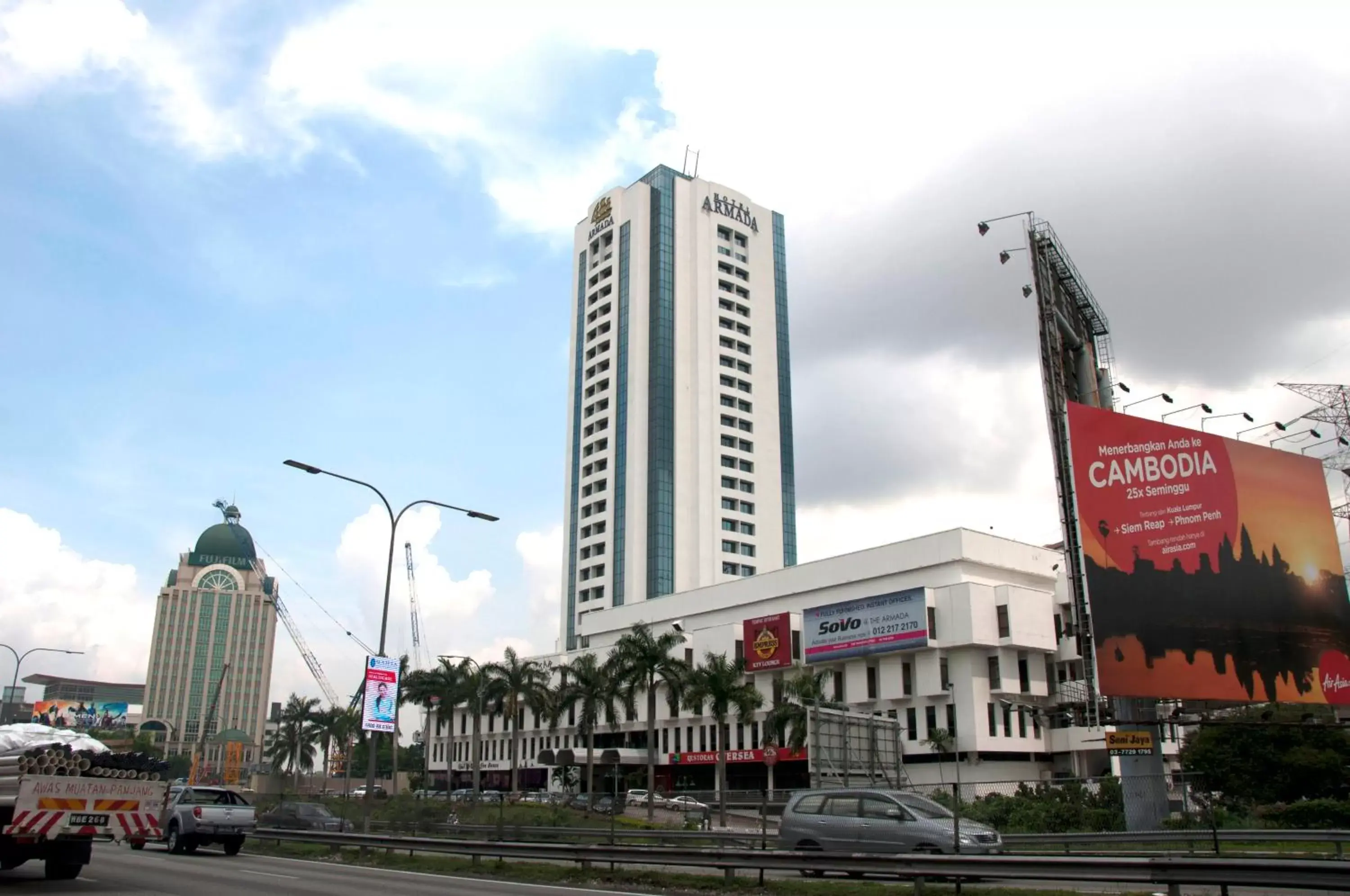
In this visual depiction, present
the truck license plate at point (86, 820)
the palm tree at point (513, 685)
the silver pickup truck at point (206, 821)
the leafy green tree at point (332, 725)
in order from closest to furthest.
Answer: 1. the truck license plate at point (86, 820)
2. the silver pickup truck at point (206, 821)
3. the palm tree at point (513, 685)
4. the leafy green tree at point (332, 725)

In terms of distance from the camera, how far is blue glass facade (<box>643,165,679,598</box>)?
11444 cm

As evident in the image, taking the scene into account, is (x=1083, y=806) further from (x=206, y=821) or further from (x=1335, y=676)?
(x=206, y=821)

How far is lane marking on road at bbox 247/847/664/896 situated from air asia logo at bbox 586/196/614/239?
110208mm

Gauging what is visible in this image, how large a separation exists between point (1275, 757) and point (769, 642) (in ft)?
115

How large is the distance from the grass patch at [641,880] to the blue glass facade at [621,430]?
88072mm

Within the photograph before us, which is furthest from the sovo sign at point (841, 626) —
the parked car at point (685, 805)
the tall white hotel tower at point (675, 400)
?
the tall white hotel tower at point (675, 400)

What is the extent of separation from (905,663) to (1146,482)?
117ft

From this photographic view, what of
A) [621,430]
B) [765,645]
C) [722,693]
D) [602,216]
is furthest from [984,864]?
[602,216]

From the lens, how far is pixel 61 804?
16938 mm

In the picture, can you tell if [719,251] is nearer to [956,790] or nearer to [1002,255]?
[1002,255]

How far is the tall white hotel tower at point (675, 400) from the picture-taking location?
383ft

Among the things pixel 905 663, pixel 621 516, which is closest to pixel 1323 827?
pixel 905 663

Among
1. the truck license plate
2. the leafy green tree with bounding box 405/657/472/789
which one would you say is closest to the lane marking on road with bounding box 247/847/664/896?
the truck license plate

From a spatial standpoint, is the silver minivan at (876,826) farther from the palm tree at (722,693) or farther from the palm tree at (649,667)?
the palm tree at (649,667)
